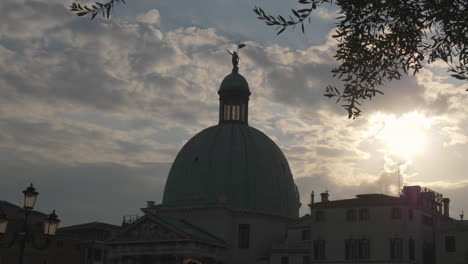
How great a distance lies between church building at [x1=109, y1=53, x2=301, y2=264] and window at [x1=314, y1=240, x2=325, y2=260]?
1250 cm

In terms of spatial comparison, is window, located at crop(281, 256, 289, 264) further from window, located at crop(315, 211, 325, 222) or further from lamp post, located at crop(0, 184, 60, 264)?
lamp post, located at crop(0, 184, 60, 264)

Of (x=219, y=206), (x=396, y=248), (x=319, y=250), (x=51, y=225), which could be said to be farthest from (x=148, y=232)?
(x=51, y=225)

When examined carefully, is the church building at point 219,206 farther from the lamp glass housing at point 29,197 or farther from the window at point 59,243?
the lamp glass housing at point 29,197

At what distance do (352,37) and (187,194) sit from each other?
73.7m

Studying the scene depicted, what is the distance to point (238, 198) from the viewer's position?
87875 mm

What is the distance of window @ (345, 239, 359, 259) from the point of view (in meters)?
70.3

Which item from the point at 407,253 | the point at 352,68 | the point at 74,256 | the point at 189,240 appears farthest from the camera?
the point at 74,256

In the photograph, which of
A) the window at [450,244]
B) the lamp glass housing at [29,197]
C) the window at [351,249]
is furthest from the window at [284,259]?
the lamp glass housing at [29,197]

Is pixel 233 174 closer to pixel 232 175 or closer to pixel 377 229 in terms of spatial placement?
pixel 232 175

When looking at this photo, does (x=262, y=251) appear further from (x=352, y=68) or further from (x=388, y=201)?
(x=352, y=68)

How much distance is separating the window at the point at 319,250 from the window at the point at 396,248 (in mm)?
7525

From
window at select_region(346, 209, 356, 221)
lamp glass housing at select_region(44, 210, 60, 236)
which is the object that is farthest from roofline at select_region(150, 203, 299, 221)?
lamp glass housing at select_region(44, 210, 60, 236)

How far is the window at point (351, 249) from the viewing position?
70312 mm

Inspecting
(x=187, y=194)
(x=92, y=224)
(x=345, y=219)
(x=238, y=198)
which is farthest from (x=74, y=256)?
(x=345, y=219)
